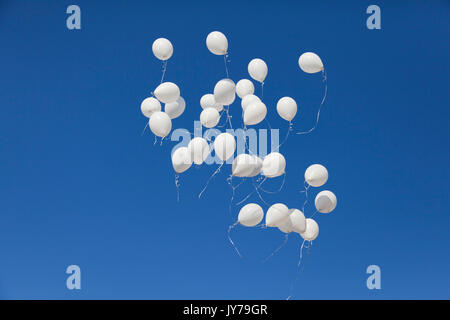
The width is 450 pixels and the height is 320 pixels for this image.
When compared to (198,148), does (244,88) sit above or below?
above

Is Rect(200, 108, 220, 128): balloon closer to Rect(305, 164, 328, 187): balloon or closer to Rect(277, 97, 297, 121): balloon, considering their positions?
Rect(277, 97, 297, 121): balloon

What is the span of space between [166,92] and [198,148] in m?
0.38

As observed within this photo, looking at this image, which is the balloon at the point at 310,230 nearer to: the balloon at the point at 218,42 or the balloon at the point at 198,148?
the balloon at the point at 198,148

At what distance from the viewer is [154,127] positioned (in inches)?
89.8

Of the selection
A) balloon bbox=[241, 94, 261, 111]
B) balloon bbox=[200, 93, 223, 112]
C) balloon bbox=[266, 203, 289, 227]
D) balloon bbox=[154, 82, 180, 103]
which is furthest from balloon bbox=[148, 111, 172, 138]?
balloon bbox=[266, 203, 289, 227]

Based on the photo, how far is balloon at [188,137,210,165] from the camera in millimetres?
2174

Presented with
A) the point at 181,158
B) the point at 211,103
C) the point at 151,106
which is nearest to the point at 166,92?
the point at 151,106

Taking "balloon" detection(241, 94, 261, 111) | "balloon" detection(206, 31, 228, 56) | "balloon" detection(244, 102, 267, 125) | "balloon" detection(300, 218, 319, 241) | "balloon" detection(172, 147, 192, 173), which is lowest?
"balloon" detection(300, 218, 319, 241)

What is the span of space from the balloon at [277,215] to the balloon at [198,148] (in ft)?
1.42

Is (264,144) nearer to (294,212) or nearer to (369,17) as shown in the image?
(294,212)

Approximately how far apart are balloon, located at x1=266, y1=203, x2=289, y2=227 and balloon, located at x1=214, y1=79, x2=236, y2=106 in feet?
2.00

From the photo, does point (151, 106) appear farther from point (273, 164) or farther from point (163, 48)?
point (273, 164)

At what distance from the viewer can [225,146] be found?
→ 2102 mm

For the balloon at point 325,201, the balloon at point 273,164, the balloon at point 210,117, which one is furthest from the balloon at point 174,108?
the balloon at point 325,201
